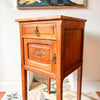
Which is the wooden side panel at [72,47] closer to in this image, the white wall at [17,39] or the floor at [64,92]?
the white wall at [17,39]

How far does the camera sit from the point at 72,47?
0.93 meters

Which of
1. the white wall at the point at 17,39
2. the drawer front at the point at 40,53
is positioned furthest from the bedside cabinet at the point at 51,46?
the white wall at the point at 17,39

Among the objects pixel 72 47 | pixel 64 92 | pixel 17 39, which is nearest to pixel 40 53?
pixel 72 47

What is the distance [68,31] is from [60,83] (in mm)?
374

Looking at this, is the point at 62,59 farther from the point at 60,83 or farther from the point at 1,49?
the point at 1,49

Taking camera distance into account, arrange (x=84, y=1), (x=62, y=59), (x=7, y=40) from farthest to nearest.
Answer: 1. (x=7, y=40)
2. (x=84, y=1)
3. (x=62, y=59)

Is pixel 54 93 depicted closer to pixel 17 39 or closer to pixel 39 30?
pixel 17 39

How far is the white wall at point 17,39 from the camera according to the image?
1.38 m


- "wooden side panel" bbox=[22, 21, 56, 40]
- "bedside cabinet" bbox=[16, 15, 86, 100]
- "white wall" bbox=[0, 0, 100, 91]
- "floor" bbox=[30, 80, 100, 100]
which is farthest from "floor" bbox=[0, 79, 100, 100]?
"wooden side panel" bbox=[22, 21, 56, 40]

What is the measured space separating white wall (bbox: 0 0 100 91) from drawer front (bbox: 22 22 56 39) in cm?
53

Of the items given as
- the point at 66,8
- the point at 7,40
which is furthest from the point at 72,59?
the point at 7,40

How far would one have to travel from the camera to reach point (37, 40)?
0.88 metres

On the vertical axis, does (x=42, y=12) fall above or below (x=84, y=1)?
below

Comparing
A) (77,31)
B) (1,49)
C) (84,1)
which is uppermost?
(84,1)
